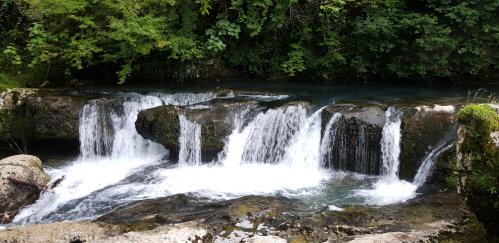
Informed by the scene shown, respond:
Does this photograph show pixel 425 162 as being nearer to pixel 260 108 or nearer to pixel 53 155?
pixel 260 108

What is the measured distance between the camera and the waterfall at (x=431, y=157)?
867 centimetres

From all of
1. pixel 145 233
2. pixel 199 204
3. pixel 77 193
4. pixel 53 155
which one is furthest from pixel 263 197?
pixel 53 155

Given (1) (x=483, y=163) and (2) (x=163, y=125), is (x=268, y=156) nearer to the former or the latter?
(2) (x=163, y=125)

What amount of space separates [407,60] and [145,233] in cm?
1007

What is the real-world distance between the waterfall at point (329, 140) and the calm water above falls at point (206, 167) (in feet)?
0.11

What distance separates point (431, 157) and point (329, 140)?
221 cm

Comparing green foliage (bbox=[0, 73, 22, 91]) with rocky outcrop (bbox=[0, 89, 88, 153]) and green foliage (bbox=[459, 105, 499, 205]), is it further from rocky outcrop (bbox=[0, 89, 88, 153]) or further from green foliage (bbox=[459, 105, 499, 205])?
green foliage (bbox=[459, 105, 499, 205])

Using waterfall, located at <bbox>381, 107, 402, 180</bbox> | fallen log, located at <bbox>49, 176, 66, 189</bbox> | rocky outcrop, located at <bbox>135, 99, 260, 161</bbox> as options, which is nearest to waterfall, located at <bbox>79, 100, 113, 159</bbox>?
rocky outcrop, located at <bbox>135, 99, 260, 161</bbox>

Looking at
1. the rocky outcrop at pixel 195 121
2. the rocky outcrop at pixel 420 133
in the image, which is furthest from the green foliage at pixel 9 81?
the rocky outcrop at pixel 420 133

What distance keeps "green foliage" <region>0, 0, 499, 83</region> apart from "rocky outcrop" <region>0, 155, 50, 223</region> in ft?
13.4

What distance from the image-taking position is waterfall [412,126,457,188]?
867cm

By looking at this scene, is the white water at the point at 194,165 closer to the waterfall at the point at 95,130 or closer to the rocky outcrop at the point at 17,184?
the waterfall at the point at 95,130

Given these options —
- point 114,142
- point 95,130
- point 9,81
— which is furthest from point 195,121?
point 9,81

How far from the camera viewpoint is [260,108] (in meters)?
11.0
